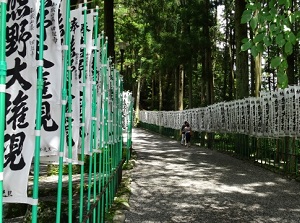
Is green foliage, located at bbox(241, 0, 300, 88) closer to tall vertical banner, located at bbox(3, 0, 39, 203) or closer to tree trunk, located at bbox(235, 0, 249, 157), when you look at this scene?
tall vertical banner, located at bbox(3, 0, 39, 203)

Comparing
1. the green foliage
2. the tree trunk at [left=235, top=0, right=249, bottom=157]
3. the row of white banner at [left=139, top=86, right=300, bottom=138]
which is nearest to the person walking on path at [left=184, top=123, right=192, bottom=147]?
the row of white banner at [left=139, top=86, right=300, bottom=138]

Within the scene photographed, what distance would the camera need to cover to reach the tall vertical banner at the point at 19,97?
2.25 m

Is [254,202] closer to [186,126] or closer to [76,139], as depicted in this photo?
[76,139]

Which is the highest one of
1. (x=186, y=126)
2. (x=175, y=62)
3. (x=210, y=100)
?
(x=175, y=62)

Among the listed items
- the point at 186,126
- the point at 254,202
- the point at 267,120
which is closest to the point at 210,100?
the point at 186,126

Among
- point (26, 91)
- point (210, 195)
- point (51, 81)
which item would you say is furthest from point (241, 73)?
point (26, 91)

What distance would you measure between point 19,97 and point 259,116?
38.9 feet

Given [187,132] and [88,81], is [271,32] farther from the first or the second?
[187,132]

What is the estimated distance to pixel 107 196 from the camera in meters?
6.70

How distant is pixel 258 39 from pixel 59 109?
A: 1795 mm

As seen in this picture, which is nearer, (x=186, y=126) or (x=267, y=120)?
(x=267, y=120)

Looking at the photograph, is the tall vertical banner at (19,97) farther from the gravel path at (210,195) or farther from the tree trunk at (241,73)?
the tree trunk at (241,73)

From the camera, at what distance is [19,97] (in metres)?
2.33

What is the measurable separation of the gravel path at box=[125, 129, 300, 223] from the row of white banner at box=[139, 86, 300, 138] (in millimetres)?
1421
